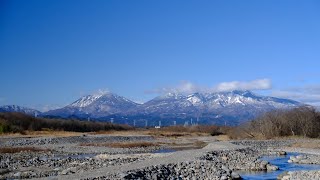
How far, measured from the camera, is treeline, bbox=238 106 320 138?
235 ft

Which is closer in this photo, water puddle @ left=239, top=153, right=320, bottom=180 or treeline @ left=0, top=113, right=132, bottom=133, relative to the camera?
water puddle @ left=239, top=153, right=320, bottom=180

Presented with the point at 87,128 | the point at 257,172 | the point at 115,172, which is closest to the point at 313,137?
the point at 257,172

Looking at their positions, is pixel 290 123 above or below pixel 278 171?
above

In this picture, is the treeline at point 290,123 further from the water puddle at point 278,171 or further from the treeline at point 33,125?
the treeline at point 33,125

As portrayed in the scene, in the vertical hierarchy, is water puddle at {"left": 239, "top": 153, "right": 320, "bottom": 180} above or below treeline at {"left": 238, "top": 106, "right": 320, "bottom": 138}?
below

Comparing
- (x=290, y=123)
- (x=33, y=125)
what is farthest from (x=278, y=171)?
(x=33, y=125)

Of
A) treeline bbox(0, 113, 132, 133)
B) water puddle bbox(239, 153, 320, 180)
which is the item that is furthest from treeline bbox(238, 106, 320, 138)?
treeline bbox(0, 113, 132, 133)

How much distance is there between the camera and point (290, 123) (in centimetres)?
7281

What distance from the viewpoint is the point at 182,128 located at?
128 m

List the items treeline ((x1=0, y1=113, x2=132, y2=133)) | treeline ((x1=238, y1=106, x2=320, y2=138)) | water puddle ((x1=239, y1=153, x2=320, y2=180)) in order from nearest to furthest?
water puddle ((x1=239, y1=153, x2=320, y2=180))
treeline ((x1=238, y1=106, x2=320, y2=138))
treeline ((x1=0, y1=113, x2=132, y2=133))

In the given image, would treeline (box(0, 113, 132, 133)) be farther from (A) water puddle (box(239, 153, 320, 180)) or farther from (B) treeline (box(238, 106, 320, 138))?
(A) water puddle (box(239, 153, 320, 180))

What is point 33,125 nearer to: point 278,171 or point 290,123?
point 290,123

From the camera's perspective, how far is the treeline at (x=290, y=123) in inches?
2822

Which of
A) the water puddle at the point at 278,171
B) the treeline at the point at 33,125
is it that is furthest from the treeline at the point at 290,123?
the treeline at the point at 33,125
